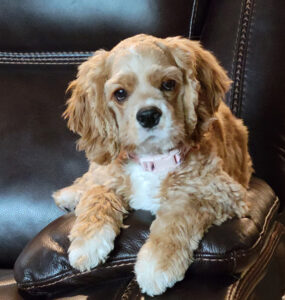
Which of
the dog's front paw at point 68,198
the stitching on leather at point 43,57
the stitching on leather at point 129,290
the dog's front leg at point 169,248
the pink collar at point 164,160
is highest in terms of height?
the stitching on leather at point 43,57

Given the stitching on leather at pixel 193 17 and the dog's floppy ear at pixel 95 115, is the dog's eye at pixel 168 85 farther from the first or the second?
the stitching on leather at pixel 193 17

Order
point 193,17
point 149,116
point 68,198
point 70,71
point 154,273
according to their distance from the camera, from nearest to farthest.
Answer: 1. point 154,273
2. point 149,116
3. point 68,198
4. point 193,17
5. point 70,71

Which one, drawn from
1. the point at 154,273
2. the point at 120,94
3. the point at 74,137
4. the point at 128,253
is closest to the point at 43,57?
the point at 74,137

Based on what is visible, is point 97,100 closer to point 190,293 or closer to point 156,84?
point 156,84

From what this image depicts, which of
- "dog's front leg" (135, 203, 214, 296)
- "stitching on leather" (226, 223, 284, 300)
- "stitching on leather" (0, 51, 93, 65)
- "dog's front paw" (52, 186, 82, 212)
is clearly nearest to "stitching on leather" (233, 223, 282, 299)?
"stitching on leather" (226, 223, 284, 300)

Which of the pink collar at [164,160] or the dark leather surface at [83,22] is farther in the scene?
the dark leather surface at [83,22]

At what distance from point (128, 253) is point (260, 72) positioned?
85 centimetres

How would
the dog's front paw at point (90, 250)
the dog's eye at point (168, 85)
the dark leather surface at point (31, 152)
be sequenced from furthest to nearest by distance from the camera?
the dark leather surface at point (31, 152) < the dog's eye at point (168, 85) < the dog's front paw at point (90, 250)

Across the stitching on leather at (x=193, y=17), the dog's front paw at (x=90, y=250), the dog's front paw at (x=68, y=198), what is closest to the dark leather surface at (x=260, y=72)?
the stitching on leather at (x=193, y=17)

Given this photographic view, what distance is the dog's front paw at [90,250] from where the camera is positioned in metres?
1.19

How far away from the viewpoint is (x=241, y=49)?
1.68 meters

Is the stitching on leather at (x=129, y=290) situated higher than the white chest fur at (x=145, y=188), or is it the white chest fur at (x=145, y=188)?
the white chest fur at (x=145, y=188)

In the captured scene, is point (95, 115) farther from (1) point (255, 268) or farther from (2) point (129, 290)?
(1) point (255, 268)

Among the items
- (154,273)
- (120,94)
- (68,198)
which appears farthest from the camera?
(68,198)
